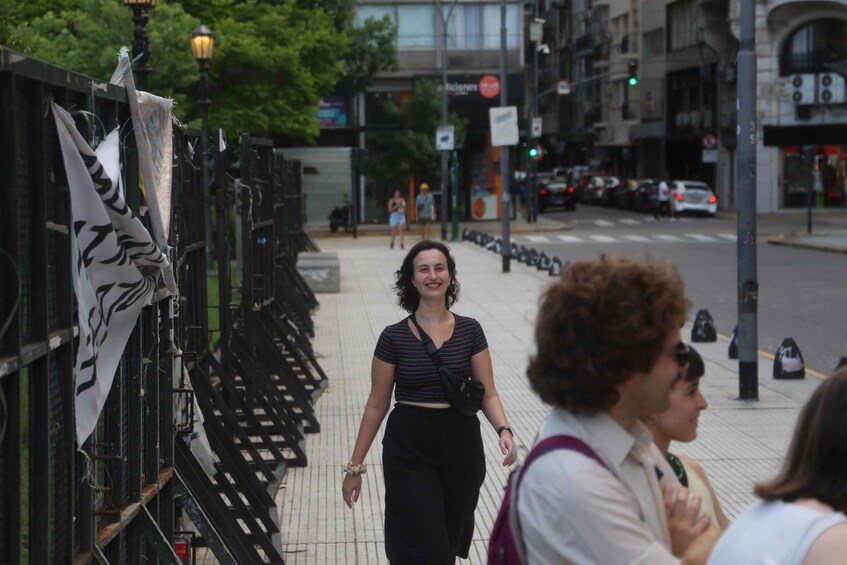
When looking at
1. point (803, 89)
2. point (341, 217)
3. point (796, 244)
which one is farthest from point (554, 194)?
point (796, 244)

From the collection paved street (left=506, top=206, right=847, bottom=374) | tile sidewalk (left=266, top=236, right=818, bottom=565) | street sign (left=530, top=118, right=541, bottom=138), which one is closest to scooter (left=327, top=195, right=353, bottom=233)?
paved street (left=506, top=206, right=847, bottom=374)

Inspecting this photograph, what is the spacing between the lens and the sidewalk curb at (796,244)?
3606 cm

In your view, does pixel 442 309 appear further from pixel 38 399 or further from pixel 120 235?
pixel 38 399

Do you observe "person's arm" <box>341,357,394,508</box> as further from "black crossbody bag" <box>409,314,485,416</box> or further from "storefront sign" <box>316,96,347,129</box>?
"storefront sign" <box>316,96,347,129</box>

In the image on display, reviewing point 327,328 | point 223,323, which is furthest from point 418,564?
point 327,328

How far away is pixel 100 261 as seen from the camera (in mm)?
4816

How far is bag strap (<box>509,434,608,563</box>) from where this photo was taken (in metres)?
2.82

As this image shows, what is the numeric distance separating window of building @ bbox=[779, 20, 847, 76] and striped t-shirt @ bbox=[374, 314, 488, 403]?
182ft

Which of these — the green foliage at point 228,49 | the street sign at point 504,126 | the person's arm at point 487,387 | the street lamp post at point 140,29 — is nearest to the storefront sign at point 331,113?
the green foliage at point 228,49

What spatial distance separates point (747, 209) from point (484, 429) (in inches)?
139

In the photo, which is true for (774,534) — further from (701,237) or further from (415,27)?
(415,27)

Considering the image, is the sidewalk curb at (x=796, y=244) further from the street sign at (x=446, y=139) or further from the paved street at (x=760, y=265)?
the street sign at (x=446, y=139)

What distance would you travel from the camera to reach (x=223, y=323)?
10781 mm

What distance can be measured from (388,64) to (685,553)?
1928 inches
